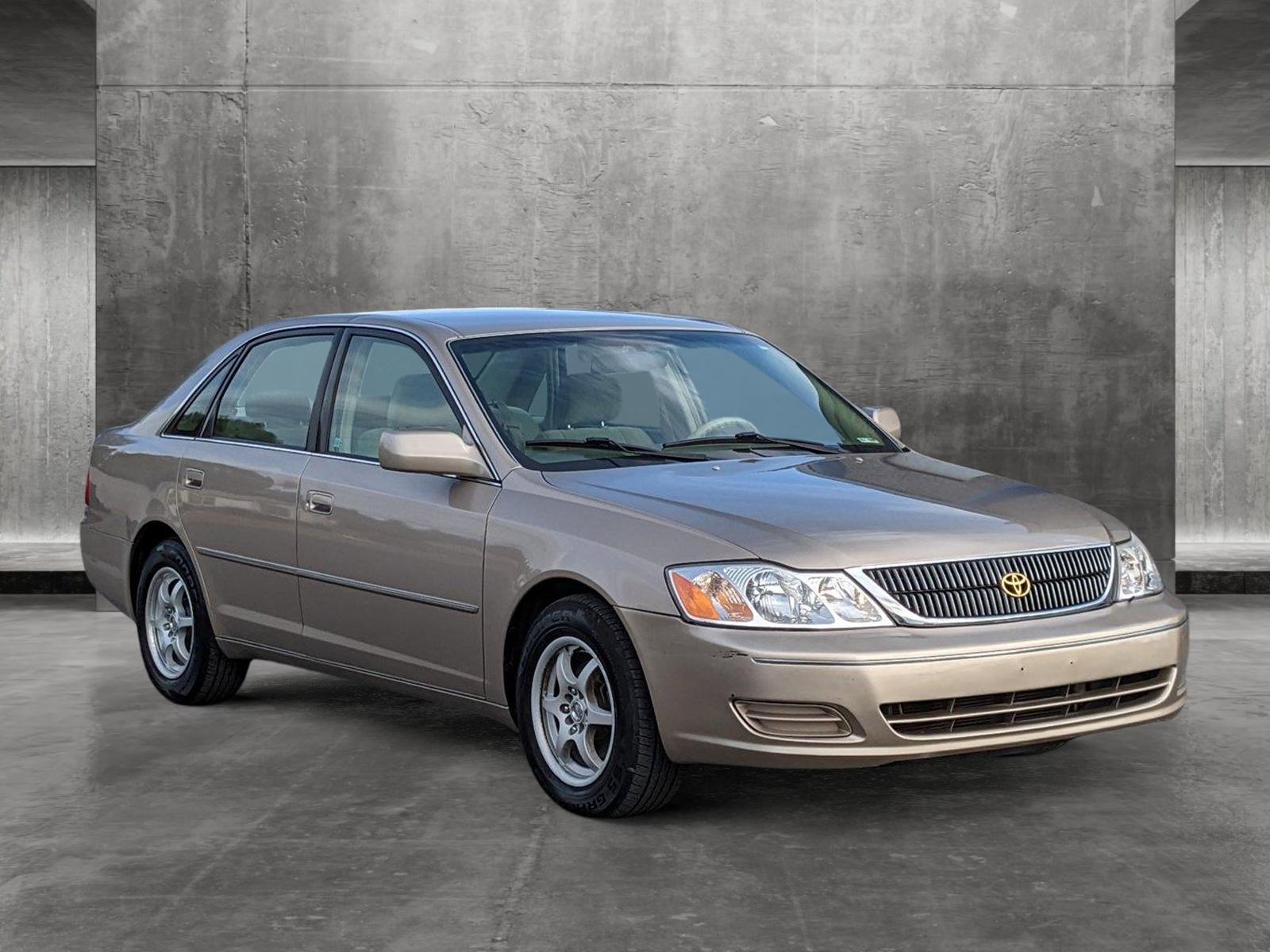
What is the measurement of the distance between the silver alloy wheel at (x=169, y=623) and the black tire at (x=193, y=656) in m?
0.02

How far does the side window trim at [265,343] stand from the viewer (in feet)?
22.0

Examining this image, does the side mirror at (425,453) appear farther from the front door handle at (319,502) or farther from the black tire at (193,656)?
the black tire at (193,656)

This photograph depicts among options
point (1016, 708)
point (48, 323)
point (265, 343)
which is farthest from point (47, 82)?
point (1016, 708)

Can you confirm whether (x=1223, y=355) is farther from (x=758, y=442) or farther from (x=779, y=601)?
(x=779, y=601)

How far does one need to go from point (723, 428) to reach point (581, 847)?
1758 millimetres

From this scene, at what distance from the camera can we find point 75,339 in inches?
742

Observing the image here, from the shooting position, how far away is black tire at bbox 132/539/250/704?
7289 mm

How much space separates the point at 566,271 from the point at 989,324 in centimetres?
276

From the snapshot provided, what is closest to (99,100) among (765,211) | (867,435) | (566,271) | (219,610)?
(566,271)

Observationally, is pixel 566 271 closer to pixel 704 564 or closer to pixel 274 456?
pixel 274 456

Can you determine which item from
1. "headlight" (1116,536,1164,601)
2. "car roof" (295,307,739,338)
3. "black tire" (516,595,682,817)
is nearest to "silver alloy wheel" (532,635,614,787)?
"black tire" (516,595,682,817)

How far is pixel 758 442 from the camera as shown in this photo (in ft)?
19.9

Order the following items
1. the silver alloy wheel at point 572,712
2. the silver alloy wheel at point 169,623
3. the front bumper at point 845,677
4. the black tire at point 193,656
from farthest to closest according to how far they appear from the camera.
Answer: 1. the silver alloy wheel at point 169,623
2. the black tire at point 193,656
3. the silver alloy wheel at point 572,712
4. the front bumper at point 845,677

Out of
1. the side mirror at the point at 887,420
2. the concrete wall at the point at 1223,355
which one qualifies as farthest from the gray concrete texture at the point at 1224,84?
the side mirror at the point at 887,420
